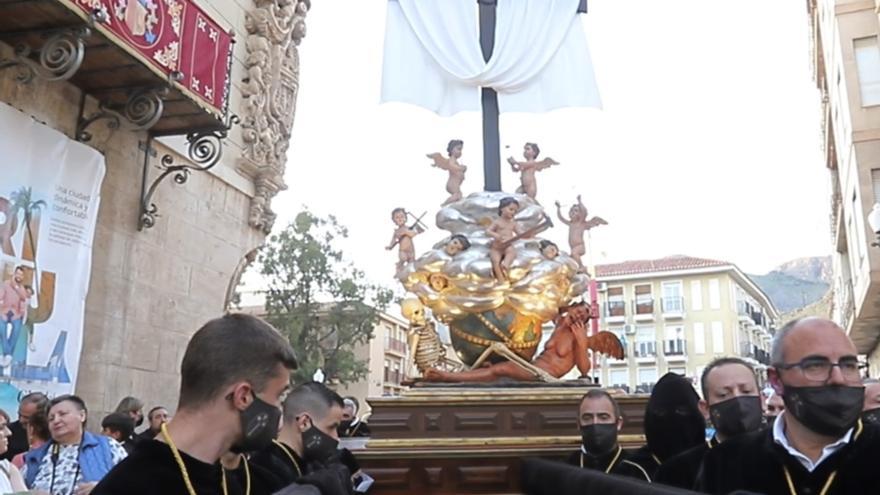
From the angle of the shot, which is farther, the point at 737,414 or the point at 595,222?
the point at 595,222

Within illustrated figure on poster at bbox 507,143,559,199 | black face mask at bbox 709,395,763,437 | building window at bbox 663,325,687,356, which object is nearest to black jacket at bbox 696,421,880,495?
black face mask at bbox 709,395,763,437

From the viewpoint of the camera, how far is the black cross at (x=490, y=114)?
6480 millimetres

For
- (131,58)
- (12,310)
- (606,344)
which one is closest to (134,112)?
(131,58)

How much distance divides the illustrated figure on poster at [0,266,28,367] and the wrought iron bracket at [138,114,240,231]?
5.93ft

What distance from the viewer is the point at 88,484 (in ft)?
11.9

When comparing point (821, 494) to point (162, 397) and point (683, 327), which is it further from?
point (683, 327)

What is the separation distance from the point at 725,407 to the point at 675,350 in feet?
136

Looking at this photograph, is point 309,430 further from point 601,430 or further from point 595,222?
point 595,222

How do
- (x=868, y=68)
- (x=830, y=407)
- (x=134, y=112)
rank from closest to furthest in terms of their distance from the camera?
(x=830, y=407), (x=134, y=112), (x=868, y=68)

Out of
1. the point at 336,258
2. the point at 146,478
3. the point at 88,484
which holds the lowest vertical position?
the point at 88,484

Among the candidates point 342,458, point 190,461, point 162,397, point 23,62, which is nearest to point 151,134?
point 23,62

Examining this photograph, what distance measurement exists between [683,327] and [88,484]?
4186cm

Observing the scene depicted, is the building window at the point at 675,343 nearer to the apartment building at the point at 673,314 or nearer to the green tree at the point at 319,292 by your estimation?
the apartment building at the point at 673,314

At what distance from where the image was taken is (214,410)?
1.71 m
